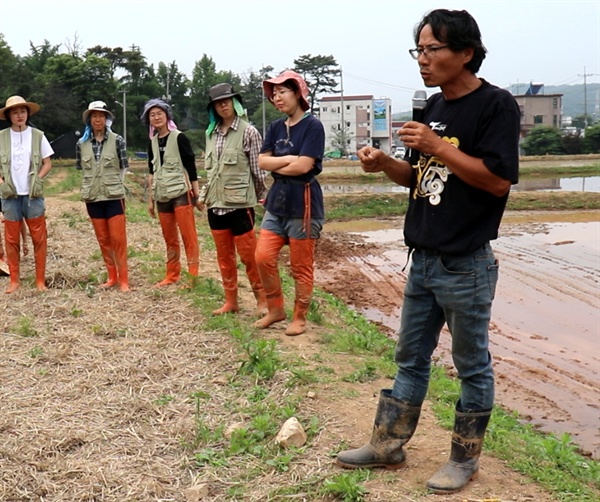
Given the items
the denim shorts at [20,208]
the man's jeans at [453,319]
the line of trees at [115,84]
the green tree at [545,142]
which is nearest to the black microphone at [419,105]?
the man's jeans at [453,319]

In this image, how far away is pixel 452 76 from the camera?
3.01 m

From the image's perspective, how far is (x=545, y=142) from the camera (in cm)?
5603

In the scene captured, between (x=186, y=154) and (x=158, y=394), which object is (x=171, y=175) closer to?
(x=186, y=154)

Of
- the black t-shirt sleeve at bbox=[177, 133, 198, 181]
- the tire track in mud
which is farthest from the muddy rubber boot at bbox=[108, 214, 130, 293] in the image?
the tire track in mud

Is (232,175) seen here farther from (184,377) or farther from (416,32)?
(416,32)

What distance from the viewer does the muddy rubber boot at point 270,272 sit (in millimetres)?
5613

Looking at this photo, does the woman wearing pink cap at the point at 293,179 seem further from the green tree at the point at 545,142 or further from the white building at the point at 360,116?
the white building at the point at 360,116

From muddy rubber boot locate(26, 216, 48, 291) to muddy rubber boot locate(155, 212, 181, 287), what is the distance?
3.88ft

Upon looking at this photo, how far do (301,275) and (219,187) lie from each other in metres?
1.07

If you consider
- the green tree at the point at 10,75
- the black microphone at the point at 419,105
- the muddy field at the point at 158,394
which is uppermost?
the green tree at the point at 10,75

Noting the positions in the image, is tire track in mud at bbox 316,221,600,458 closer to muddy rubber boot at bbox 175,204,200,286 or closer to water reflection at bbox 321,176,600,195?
muddy rubber boot at bbox 175,204,200,286

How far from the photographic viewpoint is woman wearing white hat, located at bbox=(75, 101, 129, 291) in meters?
A: 7.24

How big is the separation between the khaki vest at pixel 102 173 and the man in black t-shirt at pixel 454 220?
455 centimetres

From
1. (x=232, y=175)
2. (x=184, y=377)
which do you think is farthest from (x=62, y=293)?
(x=184, y=377)
